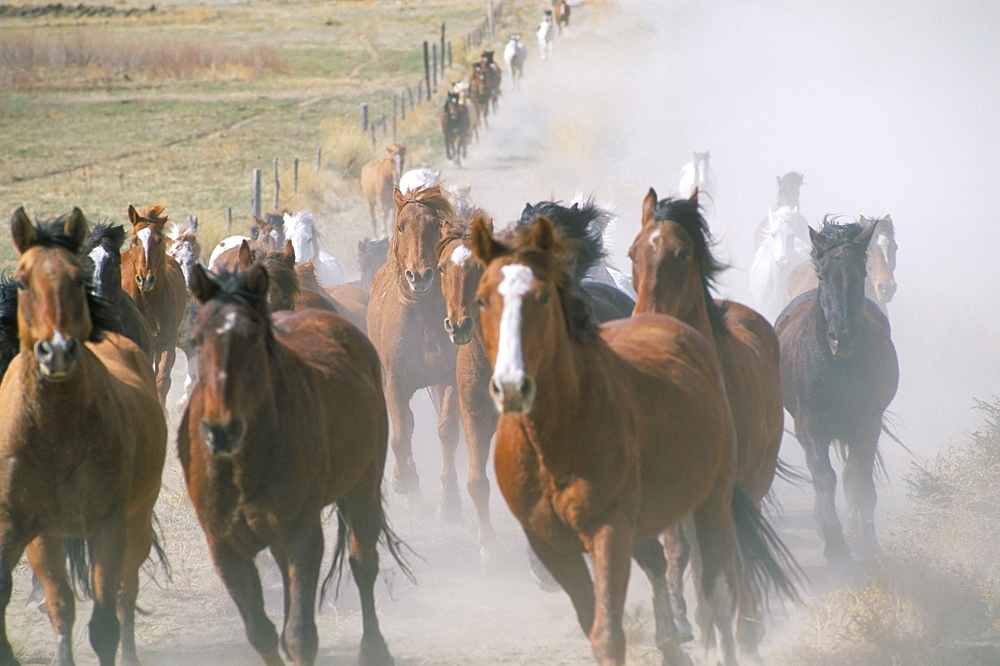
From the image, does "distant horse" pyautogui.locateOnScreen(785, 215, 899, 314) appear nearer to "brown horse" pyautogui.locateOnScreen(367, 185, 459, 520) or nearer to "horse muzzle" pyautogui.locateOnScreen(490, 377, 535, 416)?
"brown horse" pyautogui.locateOnScreen(367, 185, 459, 520)

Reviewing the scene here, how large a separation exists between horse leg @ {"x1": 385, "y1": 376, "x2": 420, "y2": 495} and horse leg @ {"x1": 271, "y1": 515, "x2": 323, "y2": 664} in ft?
12.9

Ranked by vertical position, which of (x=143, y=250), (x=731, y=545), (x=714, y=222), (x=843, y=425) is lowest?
(x=714, y=222)

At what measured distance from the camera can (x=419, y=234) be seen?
8.22m

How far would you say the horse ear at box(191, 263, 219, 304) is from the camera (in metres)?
4.20

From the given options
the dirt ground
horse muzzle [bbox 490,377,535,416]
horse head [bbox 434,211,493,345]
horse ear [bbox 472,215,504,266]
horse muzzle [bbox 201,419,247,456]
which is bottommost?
the dirt ground

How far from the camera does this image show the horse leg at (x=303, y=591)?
15.2 feet

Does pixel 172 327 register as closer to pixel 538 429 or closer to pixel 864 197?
pixel 538 429

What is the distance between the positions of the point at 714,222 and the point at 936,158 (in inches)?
370

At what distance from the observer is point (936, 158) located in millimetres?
29781

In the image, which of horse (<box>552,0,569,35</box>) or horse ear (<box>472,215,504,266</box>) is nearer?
horse ear (<box>472,215,504,266</box>)

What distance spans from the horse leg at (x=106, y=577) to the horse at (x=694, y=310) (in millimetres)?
2800

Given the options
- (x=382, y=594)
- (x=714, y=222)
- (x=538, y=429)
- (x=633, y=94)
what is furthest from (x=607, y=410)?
(x=633, y=94)

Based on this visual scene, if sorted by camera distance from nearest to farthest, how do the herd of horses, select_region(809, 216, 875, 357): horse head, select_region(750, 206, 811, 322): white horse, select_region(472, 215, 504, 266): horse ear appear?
select_region(472, 215, 504, 266): horse ear → the herd of horses → select_region(809, 216, 875, 357): horse head → select_region(750, 206, 811, 322): white horse

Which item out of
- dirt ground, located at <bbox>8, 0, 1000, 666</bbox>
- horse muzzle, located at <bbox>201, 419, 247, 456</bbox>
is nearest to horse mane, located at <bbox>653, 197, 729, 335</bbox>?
dirt ground, located at <bbox>8, 0, 1000, 666</bbox>
